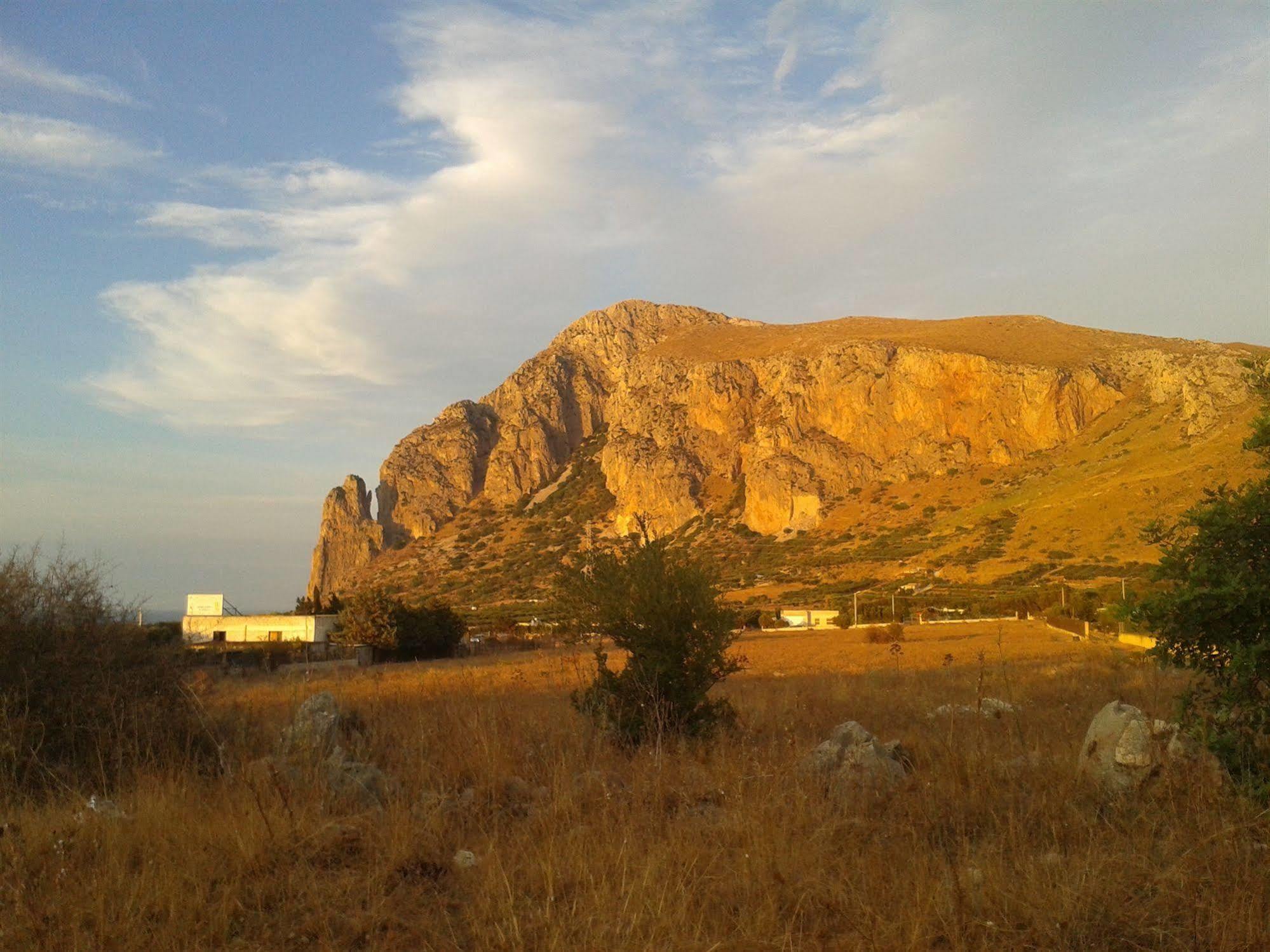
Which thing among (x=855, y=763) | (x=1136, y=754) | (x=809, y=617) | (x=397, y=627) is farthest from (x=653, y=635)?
(x=809, y=617)

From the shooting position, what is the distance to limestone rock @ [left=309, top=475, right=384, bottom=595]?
11950 centimetres

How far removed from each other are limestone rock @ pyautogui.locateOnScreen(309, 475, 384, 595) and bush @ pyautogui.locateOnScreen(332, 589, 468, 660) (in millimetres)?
78703

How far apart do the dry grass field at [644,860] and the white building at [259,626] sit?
143ft

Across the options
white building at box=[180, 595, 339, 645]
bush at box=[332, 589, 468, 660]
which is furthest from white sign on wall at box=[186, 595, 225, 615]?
bush at box=[332, 589, 468, 660]

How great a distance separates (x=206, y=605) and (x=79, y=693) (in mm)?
50187

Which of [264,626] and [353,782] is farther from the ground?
[353,782]

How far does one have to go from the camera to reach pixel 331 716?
6785 mm

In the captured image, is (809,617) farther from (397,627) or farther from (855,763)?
(855,763)

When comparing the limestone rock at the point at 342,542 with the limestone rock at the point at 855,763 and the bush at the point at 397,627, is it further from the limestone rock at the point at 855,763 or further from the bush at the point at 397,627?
the limestone rock at the point at 855,763

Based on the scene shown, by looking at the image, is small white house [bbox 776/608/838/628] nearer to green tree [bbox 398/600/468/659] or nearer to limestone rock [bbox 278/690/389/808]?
green tree [bbox 398/600/468/659]

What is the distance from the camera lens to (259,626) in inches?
1930

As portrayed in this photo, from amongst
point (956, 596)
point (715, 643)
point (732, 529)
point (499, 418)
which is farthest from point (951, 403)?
point (715, 643)

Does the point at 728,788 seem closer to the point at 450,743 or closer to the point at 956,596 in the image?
the point at 450,743

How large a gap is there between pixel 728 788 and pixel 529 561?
96.9m
